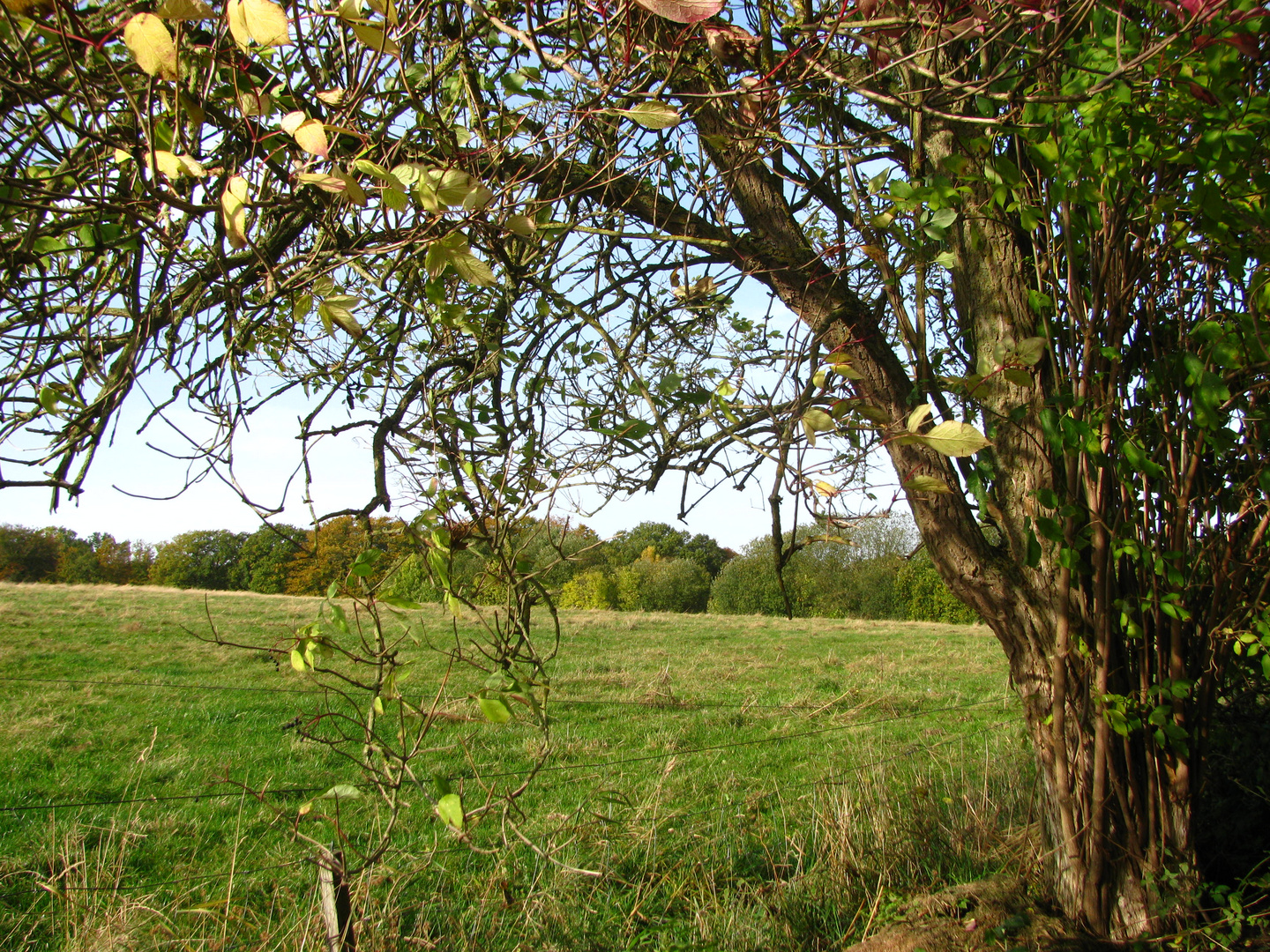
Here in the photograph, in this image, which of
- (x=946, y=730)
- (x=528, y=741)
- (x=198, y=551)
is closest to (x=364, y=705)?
(x=528, y=741)

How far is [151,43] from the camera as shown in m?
0.80

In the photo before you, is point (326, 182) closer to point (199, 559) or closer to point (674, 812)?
point (674, 812)

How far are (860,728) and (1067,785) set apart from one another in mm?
6157

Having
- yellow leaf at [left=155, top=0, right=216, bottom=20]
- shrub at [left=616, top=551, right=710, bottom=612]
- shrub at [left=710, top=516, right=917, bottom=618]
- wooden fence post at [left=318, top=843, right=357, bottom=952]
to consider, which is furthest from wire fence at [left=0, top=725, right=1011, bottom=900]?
shrub at [left=616, top=551, right=710, bottom=612]

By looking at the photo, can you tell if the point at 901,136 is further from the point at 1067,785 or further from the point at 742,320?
the point at 1067,785

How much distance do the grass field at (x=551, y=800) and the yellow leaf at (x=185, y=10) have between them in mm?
761

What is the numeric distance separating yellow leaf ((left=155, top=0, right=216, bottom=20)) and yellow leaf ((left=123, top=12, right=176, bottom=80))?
2 cm

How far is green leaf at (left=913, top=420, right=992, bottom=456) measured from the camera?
3.65 feet

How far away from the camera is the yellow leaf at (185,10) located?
2.54ft

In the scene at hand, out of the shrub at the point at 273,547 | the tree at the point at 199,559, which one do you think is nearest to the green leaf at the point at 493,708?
the shrub at the point at 273,547

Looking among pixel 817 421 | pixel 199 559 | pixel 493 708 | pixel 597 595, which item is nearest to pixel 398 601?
pixel 493 708

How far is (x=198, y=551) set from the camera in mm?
15086

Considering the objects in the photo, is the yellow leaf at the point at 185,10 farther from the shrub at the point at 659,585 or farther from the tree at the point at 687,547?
the shrub at the point at 659,585

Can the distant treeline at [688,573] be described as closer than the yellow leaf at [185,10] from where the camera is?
No
